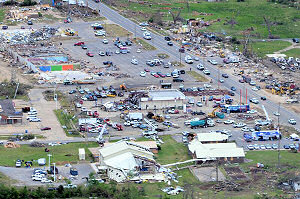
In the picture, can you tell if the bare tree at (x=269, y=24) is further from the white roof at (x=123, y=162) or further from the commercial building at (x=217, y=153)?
the white roof at (x=123, y=162)

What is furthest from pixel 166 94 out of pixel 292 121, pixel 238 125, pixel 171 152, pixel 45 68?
pixel 45 68

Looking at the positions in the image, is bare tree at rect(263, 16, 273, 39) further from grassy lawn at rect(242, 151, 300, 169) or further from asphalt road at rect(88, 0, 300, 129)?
grassy lawn at rect(242, 151, 300, 169)

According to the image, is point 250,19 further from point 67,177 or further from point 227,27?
point 67,177

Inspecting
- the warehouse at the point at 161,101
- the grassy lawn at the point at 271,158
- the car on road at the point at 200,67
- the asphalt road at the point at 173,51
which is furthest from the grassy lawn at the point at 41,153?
the car on road at the point at 200,67

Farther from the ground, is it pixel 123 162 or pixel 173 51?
pixel 123 162

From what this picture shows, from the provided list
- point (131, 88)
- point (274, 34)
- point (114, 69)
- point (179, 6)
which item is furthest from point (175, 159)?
point (179, 6)

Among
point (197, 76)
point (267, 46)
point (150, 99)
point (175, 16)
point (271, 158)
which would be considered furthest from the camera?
point (175, 16)

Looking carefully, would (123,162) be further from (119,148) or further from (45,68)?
(45,68)
